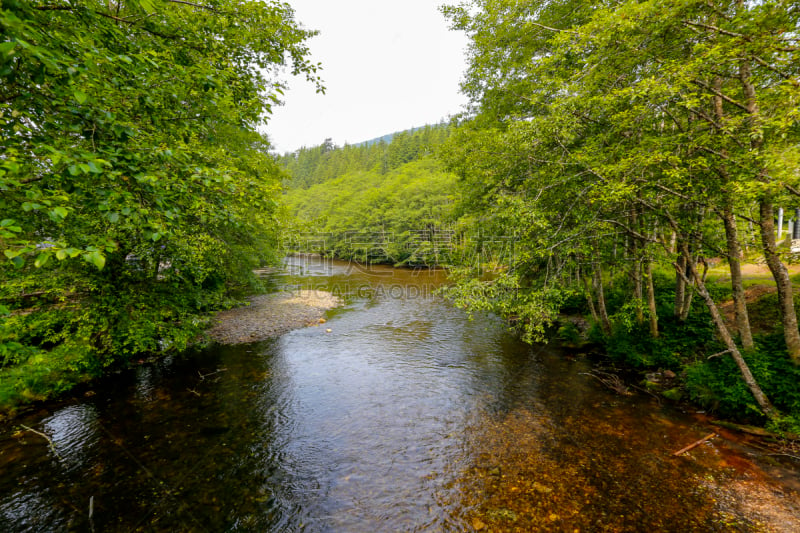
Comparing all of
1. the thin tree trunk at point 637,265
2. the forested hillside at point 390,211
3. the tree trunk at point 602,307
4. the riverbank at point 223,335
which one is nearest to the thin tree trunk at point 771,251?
the thin tree trunk at point 637,265

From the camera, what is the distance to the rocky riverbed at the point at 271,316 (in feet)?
55.9

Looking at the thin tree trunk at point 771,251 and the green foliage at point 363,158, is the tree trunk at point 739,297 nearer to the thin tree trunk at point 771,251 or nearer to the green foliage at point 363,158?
the thin tree trunk at point 771,251

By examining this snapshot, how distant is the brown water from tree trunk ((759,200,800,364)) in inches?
117

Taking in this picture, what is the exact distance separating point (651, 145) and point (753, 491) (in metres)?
7.61

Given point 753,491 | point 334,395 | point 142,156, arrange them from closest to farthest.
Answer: point 142,156, point 753,491, point 334,395

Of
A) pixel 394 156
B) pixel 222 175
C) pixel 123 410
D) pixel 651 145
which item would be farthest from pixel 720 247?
pixel 394 156

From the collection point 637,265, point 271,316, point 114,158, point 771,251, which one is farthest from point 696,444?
point 271,316

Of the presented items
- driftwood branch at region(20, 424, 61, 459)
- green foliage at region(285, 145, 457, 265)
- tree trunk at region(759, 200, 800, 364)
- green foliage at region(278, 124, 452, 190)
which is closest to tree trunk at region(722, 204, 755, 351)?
tree trunk at region(759, 200, 800, 364)

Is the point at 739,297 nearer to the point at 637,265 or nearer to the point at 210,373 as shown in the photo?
the point at 637,265

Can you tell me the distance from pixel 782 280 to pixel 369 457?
36.0ft

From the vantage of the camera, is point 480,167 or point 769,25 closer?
point 769,25

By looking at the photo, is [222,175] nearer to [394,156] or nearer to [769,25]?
[769,25]

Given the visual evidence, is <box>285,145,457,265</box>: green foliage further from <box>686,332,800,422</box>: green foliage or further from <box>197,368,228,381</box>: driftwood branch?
<box>686,332,800,422</box>: green foliage

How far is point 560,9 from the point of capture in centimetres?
1236
